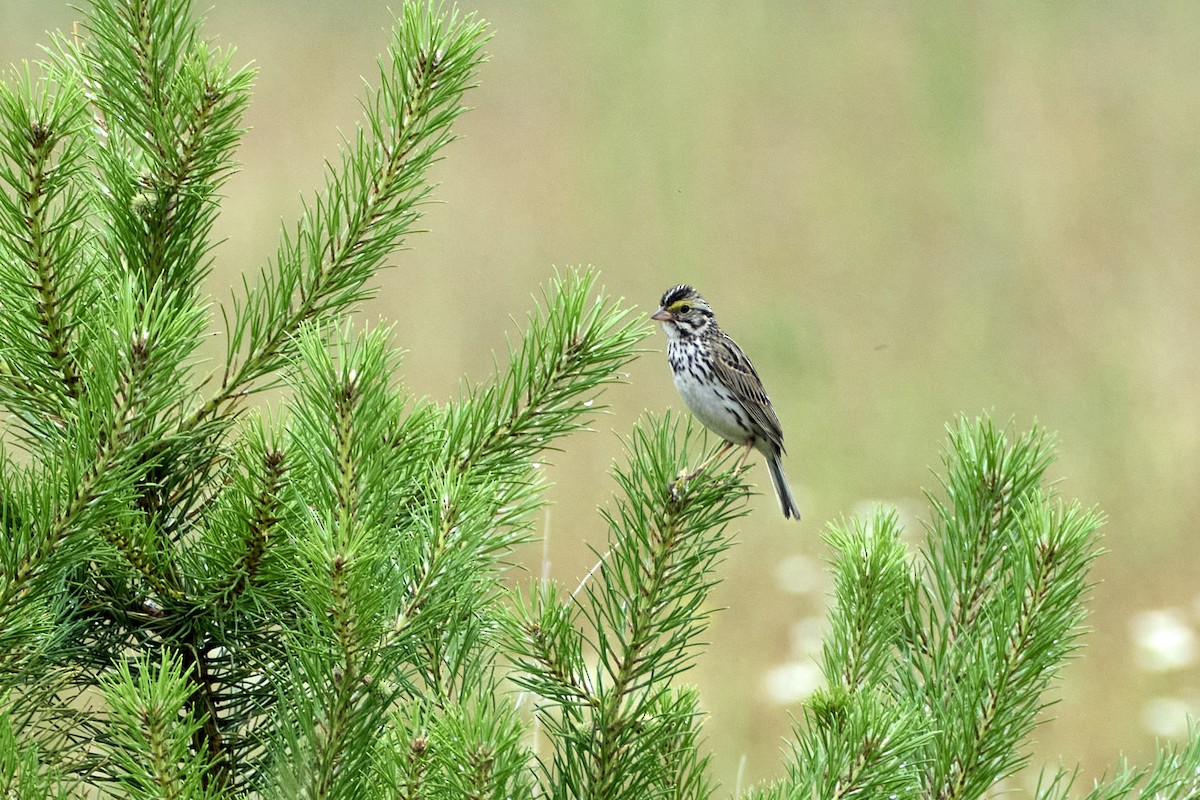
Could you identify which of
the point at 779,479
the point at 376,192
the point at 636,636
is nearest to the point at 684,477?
the point at 636,636

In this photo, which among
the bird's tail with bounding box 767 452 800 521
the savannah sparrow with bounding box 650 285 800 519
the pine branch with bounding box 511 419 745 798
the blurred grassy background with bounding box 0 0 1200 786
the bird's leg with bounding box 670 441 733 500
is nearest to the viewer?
the pine branch with bounding box 511 419 745 798

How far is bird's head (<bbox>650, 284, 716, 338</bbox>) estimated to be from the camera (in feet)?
13.1

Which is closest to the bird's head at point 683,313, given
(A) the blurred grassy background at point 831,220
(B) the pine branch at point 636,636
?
(B) the pine branch at point 636,636

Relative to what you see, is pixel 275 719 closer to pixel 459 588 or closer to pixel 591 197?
pixel 459 588

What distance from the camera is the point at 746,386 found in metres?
3.84

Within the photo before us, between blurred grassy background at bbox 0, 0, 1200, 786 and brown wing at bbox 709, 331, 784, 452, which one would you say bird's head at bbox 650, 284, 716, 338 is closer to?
brown wing at bbox 709, 331, 784, 452

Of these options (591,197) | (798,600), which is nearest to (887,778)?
(798,600)

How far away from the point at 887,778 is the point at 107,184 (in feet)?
4.20

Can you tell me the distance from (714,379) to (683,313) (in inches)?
11.1

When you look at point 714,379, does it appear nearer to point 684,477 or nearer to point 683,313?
point 683,313

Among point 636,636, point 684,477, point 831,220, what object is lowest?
point 636,636

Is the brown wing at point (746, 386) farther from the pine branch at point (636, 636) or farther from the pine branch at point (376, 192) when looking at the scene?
the pine branch at point (376, 192)

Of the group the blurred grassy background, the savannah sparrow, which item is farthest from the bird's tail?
the blurred grassy background

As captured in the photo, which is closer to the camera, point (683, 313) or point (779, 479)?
point (683, 313)
